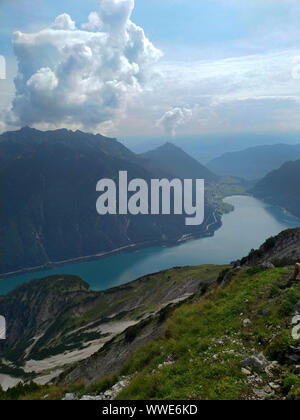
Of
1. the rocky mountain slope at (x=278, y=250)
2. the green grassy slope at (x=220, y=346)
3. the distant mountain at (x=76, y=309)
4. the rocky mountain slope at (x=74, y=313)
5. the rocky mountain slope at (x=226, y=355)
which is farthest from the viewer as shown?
the distant mountain at (x=76, y=309)

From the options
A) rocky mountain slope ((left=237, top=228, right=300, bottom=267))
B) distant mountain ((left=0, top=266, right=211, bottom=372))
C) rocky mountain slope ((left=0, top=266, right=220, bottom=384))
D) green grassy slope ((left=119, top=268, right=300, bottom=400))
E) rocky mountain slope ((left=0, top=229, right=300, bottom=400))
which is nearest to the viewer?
rocky mountain slope ((left=0, top=229, right=300, bottom=400))

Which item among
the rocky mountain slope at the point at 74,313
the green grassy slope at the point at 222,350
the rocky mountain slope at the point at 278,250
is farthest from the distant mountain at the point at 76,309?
the green grassy slope at the point at 222,350

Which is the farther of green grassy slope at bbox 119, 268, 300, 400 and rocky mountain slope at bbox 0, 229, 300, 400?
green grassy slope at bbox 119, 268, 300, 400

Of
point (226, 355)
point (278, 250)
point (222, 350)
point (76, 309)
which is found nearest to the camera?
point (226, 355)

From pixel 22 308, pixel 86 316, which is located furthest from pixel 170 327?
pixel 22 308

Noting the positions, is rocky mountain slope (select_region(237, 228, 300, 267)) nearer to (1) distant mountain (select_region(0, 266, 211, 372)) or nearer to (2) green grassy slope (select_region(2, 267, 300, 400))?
(2) green grassy slope (select_region(2, 267, 300, 400))

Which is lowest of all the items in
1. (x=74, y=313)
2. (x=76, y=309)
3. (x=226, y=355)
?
(x=74, y=313)

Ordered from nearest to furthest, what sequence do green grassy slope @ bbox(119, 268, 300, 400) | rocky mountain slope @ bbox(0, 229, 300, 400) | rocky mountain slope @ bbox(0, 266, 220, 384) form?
1. rocky mountain slope @ bbox(0, 229, 300, 400)
2. green grassy slope @ bbox(119, 268, 300, 400)
3. rocky mountain slope @ bbox(0, 266, 220, 384)

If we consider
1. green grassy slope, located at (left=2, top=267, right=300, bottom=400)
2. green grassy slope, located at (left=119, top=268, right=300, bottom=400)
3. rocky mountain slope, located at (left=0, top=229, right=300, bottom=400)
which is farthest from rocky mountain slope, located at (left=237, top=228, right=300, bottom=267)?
green grassy slope, located at (left=119, top=268, right=300, bottom=400)

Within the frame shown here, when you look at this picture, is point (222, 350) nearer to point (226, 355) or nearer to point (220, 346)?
point (220, 346)

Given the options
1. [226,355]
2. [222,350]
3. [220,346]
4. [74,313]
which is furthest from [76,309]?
[226,355]

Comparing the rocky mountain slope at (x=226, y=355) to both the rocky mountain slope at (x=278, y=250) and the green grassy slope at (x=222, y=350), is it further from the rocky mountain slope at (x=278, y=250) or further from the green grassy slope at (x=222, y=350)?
the rocky mountain slope at (x=278, y=250)

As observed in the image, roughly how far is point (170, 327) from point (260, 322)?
17.2ft
